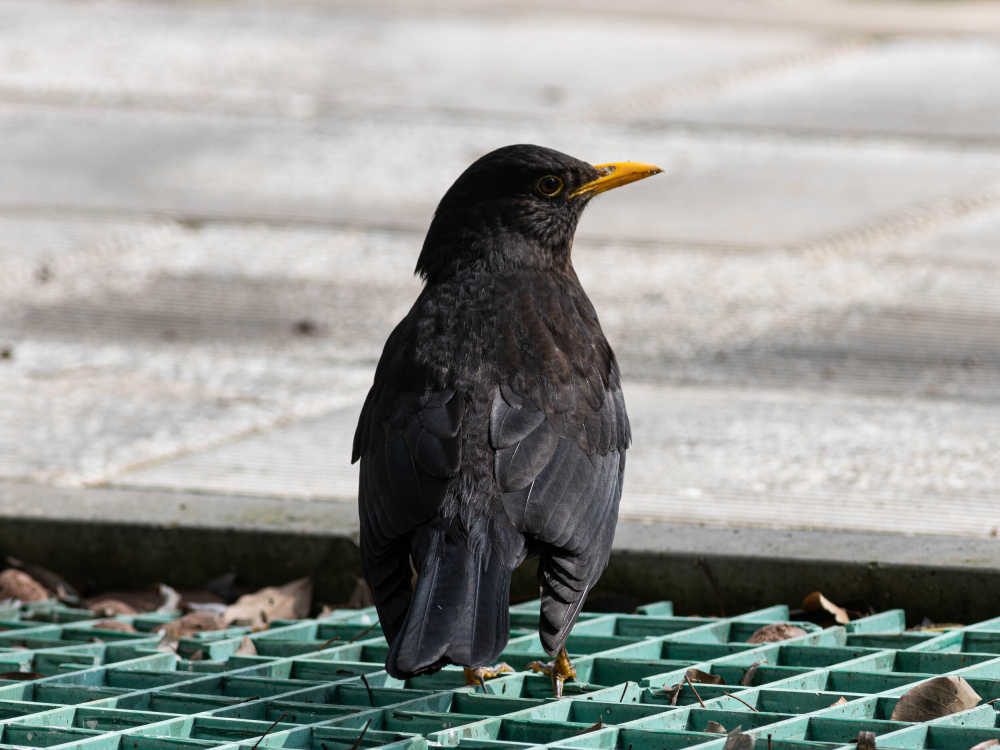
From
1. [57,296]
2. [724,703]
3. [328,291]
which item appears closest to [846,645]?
[724,703]

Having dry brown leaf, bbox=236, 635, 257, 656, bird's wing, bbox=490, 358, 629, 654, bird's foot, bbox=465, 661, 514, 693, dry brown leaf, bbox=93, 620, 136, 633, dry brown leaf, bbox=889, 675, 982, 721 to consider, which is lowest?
dry brown leaf, bbox=93, 620, 136, 633

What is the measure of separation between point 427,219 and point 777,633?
5943 mm

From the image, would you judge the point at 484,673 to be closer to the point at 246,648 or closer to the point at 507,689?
the point at 507,689

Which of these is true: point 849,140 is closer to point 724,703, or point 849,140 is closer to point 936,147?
point 936,147

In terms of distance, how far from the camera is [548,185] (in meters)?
4.89

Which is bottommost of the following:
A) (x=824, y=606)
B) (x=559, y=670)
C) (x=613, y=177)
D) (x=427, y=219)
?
(x=559, y=670)

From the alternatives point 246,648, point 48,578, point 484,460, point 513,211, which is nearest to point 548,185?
point 513,211

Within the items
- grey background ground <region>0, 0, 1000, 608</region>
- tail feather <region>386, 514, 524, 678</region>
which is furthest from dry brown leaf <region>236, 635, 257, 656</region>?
tail feather <region>386, 514, 524, 678</region>

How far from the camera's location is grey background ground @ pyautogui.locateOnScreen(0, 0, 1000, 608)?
5.79 m

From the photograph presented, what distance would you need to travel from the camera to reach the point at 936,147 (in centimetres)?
1153

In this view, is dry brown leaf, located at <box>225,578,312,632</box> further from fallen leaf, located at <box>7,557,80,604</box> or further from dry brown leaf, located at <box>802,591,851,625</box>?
dry brown leaf, located at <box>802,591,851,625</box>

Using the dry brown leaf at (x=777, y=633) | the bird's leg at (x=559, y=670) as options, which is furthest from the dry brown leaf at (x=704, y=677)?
the dry brown leaf at (x=777, y=633)

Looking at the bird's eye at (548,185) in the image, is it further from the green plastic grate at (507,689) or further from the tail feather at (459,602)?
the tail feather at (459,602)

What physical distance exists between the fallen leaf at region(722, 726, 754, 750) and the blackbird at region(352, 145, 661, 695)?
1.54 feet
